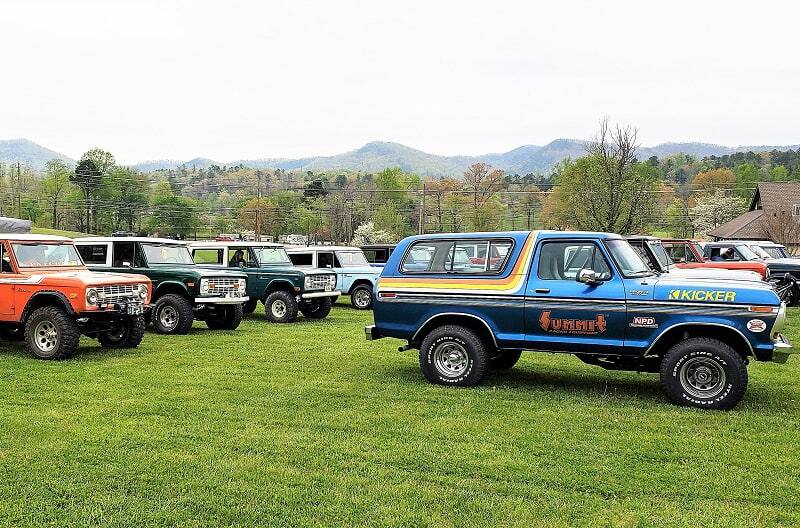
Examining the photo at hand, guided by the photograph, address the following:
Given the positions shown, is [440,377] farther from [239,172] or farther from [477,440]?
[239,172]

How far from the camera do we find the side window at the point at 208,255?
60.1 ft

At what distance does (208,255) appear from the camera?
1842 centimetres

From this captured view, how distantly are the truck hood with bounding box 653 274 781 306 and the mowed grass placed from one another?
48.2 inches

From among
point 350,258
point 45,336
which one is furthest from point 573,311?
point 350,258

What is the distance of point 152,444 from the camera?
21.7 ft

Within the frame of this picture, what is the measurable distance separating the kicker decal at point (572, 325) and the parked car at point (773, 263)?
14705 mm

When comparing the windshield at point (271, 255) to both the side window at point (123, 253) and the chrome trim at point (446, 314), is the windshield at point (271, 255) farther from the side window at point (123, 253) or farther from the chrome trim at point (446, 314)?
the chrome trim at point (446, 314)

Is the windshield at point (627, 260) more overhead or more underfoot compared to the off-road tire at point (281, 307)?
more overhead

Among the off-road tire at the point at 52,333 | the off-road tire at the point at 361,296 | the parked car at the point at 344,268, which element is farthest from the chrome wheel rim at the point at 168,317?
the off-road tire at the point at 361,296


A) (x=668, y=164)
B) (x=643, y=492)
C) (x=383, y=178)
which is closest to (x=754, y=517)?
(x=643, y=492)

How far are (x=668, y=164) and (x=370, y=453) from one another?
139863 millimetres

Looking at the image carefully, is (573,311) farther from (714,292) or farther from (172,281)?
(172,281)

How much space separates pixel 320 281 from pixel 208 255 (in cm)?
284

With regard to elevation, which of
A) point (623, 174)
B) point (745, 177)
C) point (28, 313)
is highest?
point (745, 177)
